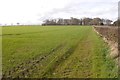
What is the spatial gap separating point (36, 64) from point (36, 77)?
3424 millimetres

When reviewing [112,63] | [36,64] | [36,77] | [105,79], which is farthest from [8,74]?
[112,63]

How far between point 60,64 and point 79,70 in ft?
5.95

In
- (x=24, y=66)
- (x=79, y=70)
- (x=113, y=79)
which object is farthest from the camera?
(x=24, y=66)

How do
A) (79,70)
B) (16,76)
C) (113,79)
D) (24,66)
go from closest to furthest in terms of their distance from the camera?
(113,79)
(16,76)
(79,70)
(24,66)

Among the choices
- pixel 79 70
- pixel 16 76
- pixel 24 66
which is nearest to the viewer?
pixel 16 76

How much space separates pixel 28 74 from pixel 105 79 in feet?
12.3

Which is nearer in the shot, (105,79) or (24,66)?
(105,79)

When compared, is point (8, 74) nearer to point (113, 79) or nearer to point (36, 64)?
point (36, 64)

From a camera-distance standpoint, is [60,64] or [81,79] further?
[60,64]

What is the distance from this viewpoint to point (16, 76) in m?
12.4

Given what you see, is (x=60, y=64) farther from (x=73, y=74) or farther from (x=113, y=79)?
(x=113, y=79)

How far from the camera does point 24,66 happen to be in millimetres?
14828

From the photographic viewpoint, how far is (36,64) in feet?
50.8

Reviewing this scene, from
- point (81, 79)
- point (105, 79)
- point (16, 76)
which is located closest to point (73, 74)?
point (81, 79)
